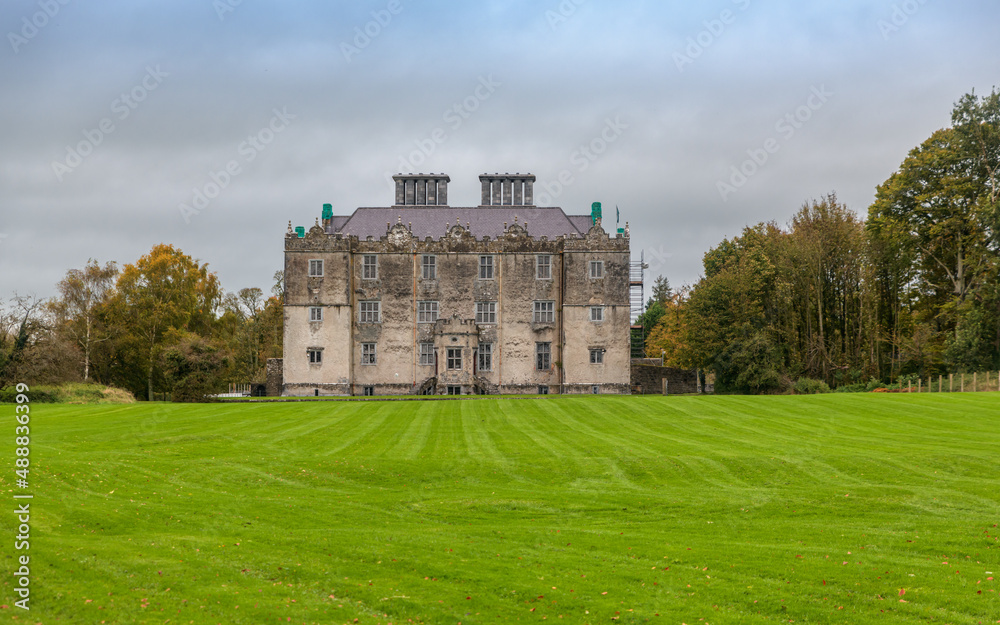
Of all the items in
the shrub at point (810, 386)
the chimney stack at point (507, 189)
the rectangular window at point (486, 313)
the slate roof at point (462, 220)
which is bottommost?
the shrub at point (810, 386)

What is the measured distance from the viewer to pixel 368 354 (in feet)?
172

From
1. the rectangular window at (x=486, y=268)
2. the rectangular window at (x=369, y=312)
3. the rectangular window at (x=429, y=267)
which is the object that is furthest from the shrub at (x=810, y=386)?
the rectangular window at (x=369, y=312)

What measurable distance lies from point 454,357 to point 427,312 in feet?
11.6

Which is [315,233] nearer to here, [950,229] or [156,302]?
[156,302]

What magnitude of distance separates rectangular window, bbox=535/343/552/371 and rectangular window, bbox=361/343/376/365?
34.5ft

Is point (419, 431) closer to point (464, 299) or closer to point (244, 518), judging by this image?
point (244, 518)

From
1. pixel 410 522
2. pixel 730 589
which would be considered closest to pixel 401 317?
pixel 410 522

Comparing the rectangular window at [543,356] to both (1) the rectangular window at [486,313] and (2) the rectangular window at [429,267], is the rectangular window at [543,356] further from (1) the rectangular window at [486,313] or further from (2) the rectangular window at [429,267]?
(2) the rectangular window at [429,267]

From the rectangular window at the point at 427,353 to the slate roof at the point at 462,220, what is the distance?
286 inches

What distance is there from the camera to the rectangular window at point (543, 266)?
5234 centimetres

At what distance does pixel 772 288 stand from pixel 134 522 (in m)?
46.8

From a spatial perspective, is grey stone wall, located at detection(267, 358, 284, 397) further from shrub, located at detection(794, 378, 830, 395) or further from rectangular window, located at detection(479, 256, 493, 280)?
shrub, located at detection(794, 378, 830, 395)

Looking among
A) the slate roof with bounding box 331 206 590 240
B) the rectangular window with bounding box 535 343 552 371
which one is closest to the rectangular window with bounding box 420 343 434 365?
the rectangular window with bounding box 535 343 552 371

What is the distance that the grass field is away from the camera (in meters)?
9.95
